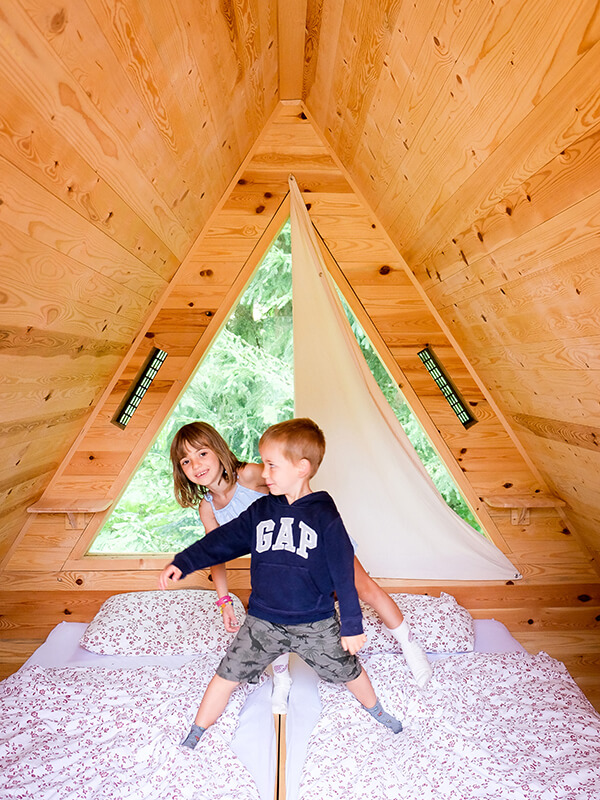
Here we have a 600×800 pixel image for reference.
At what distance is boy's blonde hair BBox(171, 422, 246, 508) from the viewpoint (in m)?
2.28

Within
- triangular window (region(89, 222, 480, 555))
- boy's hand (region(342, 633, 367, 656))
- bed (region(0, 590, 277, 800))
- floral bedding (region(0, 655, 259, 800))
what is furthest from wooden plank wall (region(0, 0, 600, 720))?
boy's hand (region(342, 633, 367, 656))

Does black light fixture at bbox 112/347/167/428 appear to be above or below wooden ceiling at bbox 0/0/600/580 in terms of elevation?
below

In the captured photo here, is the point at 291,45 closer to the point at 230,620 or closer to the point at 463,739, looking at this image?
the point at 230,620

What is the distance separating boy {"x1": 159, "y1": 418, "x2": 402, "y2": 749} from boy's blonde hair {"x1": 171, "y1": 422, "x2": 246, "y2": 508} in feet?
1.43

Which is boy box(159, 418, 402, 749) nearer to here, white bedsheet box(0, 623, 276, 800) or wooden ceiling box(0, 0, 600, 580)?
white bedsheet box(0, 623, 276, 800)

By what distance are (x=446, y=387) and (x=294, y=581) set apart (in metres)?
1.34

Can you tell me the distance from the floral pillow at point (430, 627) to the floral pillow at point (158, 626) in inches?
21.3

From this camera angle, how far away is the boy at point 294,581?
187 centimetres

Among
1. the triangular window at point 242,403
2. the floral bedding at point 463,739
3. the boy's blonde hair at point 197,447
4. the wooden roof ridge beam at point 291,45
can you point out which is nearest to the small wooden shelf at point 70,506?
the triangular window at point 242,403

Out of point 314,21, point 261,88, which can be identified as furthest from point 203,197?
point 314,21

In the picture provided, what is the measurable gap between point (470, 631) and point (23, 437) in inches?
74.3

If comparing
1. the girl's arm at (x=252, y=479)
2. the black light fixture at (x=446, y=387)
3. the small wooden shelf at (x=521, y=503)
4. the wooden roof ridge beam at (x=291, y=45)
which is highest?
the wooden roof ridge beam at (x=291, y=45)

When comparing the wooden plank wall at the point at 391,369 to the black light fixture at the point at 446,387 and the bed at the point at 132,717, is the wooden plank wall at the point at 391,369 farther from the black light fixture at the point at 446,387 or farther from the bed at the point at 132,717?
the bed at the point at 132,717

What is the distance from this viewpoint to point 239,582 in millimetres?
2805
